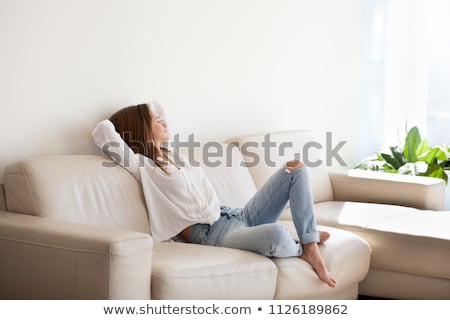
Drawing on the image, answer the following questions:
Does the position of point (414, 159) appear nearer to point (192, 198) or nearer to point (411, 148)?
point (411, 148)

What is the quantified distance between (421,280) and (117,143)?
146cm

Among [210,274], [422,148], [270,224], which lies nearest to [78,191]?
[210,274]

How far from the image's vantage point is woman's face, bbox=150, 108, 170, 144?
10.9 ft

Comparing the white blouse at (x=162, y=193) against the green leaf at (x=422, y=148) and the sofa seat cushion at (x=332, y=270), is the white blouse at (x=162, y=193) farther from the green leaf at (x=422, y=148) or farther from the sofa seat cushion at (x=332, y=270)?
the green leaf at (x=422, y=148)

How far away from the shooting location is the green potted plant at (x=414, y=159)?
4559mm

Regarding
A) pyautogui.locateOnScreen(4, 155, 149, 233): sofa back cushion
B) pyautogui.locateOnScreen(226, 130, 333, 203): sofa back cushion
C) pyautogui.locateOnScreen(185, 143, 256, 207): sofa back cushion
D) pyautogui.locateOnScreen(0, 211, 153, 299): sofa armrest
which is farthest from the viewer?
pyautogui.locateOnScreen(226, 130, 333, 203): sofa back cushion

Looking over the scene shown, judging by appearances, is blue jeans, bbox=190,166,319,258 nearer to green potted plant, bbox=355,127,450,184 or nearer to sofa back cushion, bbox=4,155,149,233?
sofa back cushion, bbox=4,155,149,233

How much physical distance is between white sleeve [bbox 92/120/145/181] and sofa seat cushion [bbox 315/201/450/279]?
0.99m

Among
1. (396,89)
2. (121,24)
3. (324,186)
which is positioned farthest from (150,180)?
(396,89)

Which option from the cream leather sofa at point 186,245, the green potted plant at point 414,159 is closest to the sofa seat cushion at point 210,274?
the cream leather sofa at point 186,245

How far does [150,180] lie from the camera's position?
3205mm

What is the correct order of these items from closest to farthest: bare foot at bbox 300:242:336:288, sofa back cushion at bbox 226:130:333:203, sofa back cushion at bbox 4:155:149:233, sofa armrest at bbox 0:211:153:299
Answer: sofa armrest at bbox 0:211:153:299 → sofa back cushion at bbox 4:155:149:233 → bare foot at bbox 300:242:336:288 → sofa back cushion at bbox 226:130:333:203

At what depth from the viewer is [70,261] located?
253 centimetres

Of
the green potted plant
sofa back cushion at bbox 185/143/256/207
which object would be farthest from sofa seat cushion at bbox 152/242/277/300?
the green potted plant
